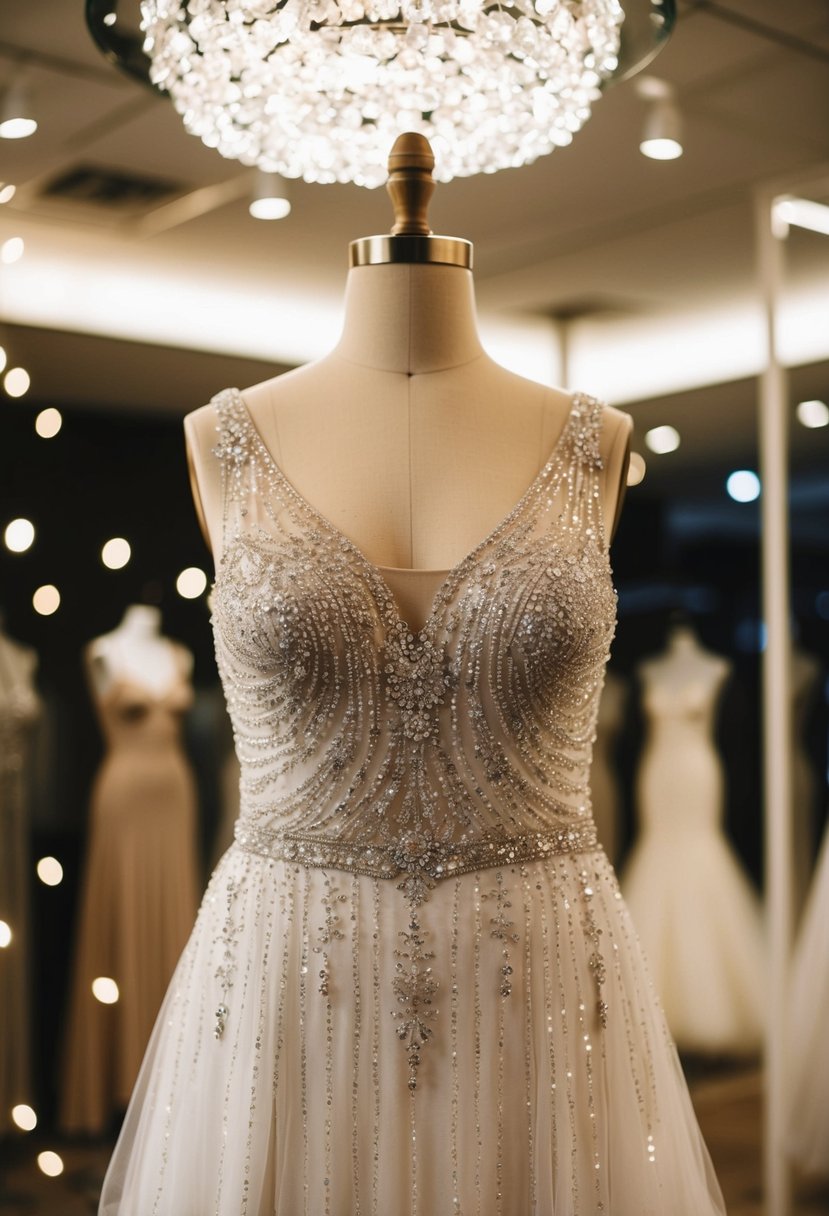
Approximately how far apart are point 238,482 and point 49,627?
2.05 metres

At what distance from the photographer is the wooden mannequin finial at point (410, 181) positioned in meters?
1.57

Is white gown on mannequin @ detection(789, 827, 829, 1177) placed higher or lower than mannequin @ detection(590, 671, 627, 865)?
lower

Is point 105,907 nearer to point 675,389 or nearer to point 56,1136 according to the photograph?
point 56,1136

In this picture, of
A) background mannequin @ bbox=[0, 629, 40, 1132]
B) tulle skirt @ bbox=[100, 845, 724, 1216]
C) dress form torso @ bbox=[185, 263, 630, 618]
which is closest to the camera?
tulle skirt @ bbox=[100, 845, 724, 1216]

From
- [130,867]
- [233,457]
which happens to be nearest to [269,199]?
[130,867]

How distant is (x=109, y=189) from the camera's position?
130 inches

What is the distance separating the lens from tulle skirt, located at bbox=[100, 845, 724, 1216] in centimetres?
137

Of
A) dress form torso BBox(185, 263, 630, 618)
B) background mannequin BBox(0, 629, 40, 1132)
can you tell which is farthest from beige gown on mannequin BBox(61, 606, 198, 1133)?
dress form torso BBox(185, 263, 630, 618)

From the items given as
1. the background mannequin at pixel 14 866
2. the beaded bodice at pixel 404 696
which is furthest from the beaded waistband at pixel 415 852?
the background mannequin at pixel 14 866

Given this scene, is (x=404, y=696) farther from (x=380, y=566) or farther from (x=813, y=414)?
(x=813, y=414)

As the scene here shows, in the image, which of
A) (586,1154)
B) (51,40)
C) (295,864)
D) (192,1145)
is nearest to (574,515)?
(295,864)

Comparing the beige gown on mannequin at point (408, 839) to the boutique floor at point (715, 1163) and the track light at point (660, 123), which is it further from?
the boutique floor at point (715, 1163)

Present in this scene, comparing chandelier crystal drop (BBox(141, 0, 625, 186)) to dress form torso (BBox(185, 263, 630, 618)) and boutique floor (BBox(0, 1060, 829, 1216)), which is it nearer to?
dress form torso (BBox(185, 263, 630, 618))

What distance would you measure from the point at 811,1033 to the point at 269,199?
2472 mm
